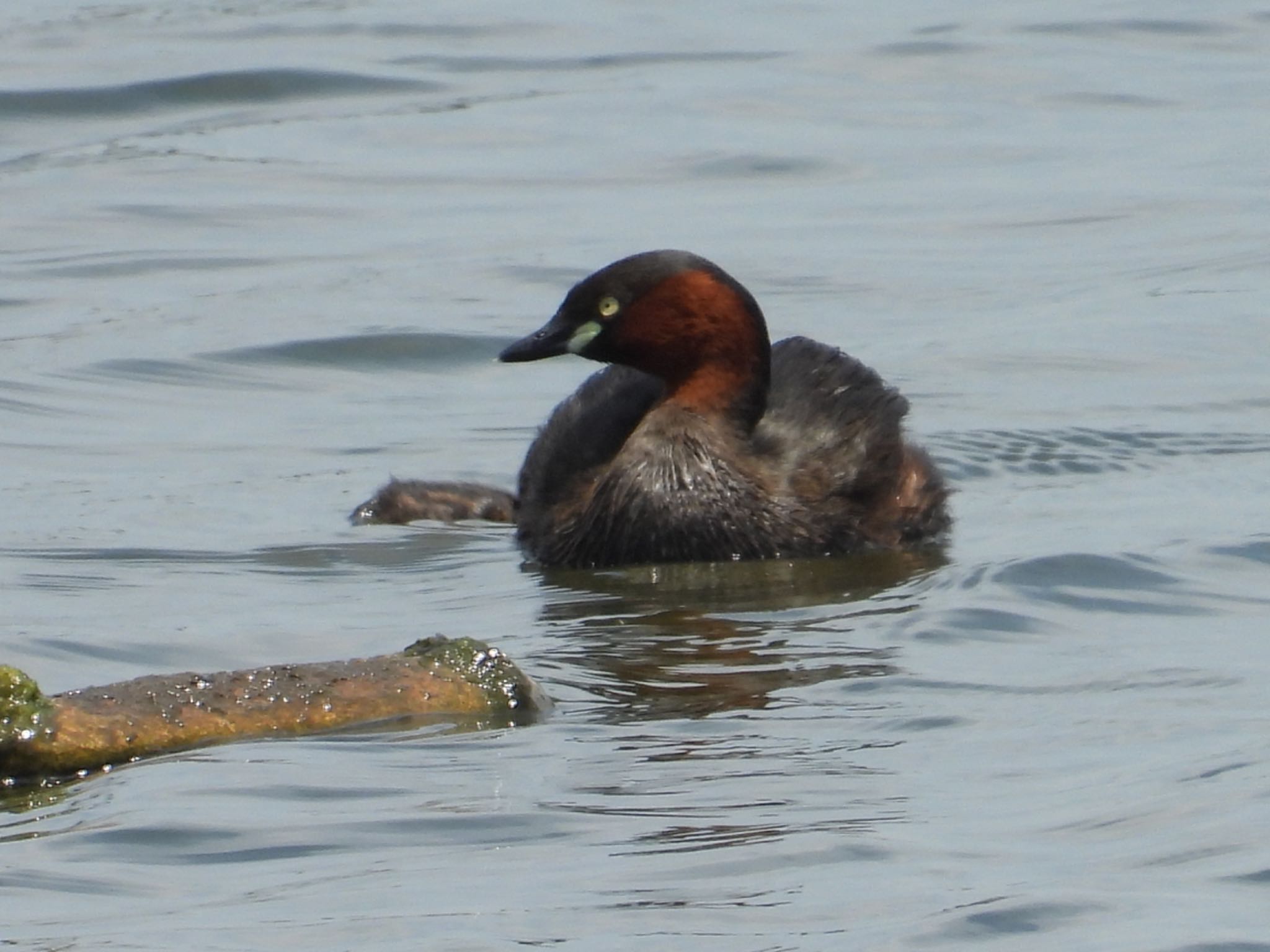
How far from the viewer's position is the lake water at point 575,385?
5504 millimetres

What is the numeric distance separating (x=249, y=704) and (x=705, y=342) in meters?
3.44

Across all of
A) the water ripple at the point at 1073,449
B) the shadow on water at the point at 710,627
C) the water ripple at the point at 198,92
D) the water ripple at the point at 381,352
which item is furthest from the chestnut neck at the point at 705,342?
the water ripple at the point at 198,92

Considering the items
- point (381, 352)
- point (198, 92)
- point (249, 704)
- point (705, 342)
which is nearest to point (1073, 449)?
point (705, 342)

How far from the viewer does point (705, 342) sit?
31.5 feet

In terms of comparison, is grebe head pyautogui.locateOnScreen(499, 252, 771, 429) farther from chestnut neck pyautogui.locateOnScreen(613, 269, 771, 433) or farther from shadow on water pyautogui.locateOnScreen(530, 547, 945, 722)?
shadow on water pyautogui.locateOnScreen(530, 547, 945, 722)

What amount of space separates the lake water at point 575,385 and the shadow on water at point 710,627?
1.1 inches

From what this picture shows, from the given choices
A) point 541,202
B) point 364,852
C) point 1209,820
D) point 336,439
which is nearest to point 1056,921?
point 1209,820

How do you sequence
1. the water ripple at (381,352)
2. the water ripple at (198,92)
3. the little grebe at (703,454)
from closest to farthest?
the little grebe at (703,454) < the water ripple at (381,352) < the water ripple at (198,92)

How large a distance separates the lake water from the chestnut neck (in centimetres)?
69

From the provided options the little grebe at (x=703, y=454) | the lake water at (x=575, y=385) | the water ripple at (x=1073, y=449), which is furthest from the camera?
the water ripple at (x=1073, y=449)

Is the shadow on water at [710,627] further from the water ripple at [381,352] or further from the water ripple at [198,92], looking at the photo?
the water ripple at [198,92]

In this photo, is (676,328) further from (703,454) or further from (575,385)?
(575,385)

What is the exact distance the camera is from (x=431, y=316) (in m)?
13.5

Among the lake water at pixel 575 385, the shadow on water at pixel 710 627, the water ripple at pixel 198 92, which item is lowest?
the shadow on water at pixel 710 627
